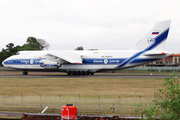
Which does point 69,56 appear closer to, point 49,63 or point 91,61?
point 49,63

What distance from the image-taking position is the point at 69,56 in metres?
45.1

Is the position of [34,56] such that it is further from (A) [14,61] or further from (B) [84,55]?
(B) [84,55]

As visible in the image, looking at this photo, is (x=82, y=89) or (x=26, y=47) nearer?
(x=82, y=89)

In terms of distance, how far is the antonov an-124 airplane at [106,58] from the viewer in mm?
44031

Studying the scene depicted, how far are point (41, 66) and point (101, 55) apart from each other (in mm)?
12986

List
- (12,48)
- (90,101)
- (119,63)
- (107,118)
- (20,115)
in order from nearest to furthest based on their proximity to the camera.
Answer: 1. (107,118)
2. (20,115)
3. (90,101)
4. (119,63)
5. (12,48)

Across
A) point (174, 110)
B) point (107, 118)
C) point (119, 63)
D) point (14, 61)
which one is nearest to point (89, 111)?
point (107, 118)

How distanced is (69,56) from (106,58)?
7878 millimetres

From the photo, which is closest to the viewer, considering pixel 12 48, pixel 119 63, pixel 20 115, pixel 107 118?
pixel 107 118

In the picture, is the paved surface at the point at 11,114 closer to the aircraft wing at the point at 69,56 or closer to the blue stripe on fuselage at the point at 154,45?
the aircraft wing at the point at 69,56

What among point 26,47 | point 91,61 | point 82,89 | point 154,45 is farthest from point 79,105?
point 26,47

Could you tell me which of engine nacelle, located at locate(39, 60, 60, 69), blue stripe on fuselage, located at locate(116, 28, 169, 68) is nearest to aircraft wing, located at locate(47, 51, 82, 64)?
engine nacelle, located at locate(39, 60, 60, 69)

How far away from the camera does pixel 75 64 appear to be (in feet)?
149

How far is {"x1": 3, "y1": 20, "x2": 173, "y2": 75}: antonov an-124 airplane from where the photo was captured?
44.0 m
